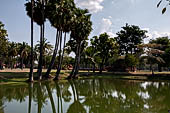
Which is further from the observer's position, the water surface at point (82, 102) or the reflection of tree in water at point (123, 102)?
the reflection of tree in water at point (123, 102)

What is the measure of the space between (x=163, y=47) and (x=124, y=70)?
578 inches

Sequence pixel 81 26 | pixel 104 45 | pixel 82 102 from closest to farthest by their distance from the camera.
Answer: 1. pixel 82 102
2. pixel 81 26
3. pixel 104 45

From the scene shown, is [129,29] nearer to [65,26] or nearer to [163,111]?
[65,26]

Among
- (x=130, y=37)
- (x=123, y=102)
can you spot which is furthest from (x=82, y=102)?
(x=130, y=37)

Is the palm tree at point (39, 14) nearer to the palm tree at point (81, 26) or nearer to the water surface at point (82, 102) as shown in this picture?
the palm tree at point (81, 26)

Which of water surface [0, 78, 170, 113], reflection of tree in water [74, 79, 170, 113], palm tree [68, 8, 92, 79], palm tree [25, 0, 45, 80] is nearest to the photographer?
water surface [0, 78, 170, 113]

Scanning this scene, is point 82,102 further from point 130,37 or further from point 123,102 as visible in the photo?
point 130,37

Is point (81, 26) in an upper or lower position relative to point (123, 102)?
upper

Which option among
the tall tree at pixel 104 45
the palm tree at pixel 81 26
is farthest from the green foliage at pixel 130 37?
the palm tree at pixel 81 26

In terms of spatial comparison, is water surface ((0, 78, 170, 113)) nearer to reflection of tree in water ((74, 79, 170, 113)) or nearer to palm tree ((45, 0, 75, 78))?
reflection of tree in water ((74, 79, 170, 113))

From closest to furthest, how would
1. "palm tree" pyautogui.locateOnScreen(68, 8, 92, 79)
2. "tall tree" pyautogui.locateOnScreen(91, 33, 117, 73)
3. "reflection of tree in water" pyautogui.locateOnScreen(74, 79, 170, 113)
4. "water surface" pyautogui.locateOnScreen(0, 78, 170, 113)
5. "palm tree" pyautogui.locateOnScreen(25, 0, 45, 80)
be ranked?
"water surface" pyautogui.locateOnScreen(0, 78, 170, 113), "reflection of tree in water" pyautogui.locateOnScreen(74, 79, 170, 113), "palm tree" pyautogui.locateOnScreen(25, 0, 45, 80), "palm tree" pyautogui.locateOnScreen(68, 8, 92, 79), "tall tree" pyautogui.locateOnScreen(91, 33, 117, 73)

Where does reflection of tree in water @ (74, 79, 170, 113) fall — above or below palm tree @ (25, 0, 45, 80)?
below

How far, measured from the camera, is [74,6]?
35156mm

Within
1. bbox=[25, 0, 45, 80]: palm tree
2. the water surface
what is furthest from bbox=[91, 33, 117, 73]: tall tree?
the water surface
